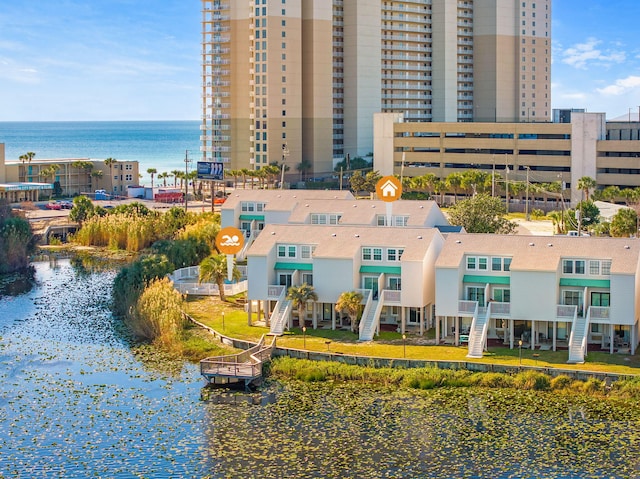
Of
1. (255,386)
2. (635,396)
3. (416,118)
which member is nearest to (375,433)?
(255,386)

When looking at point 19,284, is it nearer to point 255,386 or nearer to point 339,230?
point 339,230

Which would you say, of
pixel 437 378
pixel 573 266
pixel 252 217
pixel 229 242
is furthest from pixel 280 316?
pixel 252 217

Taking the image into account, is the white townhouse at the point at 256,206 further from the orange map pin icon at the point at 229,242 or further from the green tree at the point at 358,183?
the green tree at the point at 358,183

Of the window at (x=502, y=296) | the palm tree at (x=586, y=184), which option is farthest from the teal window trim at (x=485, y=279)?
the palm tree at (x=586, y=184)

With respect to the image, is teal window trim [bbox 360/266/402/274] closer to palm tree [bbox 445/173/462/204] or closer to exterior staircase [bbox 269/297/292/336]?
exterior staircase [bbox 269/297/292/336]

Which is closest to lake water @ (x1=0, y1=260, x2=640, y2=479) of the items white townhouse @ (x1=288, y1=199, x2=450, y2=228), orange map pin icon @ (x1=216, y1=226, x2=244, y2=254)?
orange map pin icon @ (x1=216, y1=226, x2=244, y2=254)

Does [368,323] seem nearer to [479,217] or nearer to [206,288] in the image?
[206,288]
